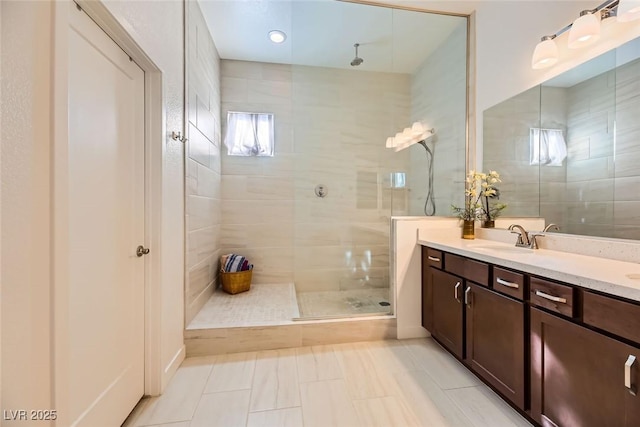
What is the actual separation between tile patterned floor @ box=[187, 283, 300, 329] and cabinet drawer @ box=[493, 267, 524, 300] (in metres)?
1.51

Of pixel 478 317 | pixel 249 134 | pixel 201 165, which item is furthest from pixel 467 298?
pixel 249 134

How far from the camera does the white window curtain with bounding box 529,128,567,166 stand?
1.73 metres

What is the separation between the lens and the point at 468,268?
1732mm

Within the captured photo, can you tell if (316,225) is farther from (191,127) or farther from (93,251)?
(93,251)

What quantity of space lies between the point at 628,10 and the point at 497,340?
186 cm

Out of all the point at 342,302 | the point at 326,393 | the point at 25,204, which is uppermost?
the point at 25,204

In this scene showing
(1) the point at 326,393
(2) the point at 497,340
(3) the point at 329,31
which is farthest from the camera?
(3) the point at 329,31

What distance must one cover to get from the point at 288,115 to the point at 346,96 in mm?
777

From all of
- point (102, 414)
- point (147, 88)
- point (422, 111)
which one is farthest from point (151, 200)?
point (422, 111)

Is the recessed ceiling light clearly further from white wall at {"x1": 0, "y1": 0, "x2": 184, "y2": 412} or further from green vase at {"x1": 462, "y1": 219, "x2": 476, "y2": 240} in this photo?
green vase at {"x1": 462, "y1": 219, "x2": 476, "y2": 240}

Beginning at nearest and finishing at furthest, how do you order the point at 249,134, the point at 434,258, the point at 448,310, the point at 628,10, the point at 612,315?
1. the point at 612,315
2. the point at 628,10
3. the point at 448,310
4. the point at 434,258
5. the point at 249,134

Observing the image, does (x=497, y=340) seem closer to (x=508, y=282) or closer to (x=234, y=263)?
(x=508, y=282)

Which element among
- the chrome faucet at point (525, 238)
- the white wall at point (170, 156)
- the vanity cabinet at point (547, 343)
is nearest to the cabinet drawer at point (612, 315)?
the vanity cabinet at point (547, 343)

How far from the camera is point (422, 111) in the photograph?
9.52 feet
